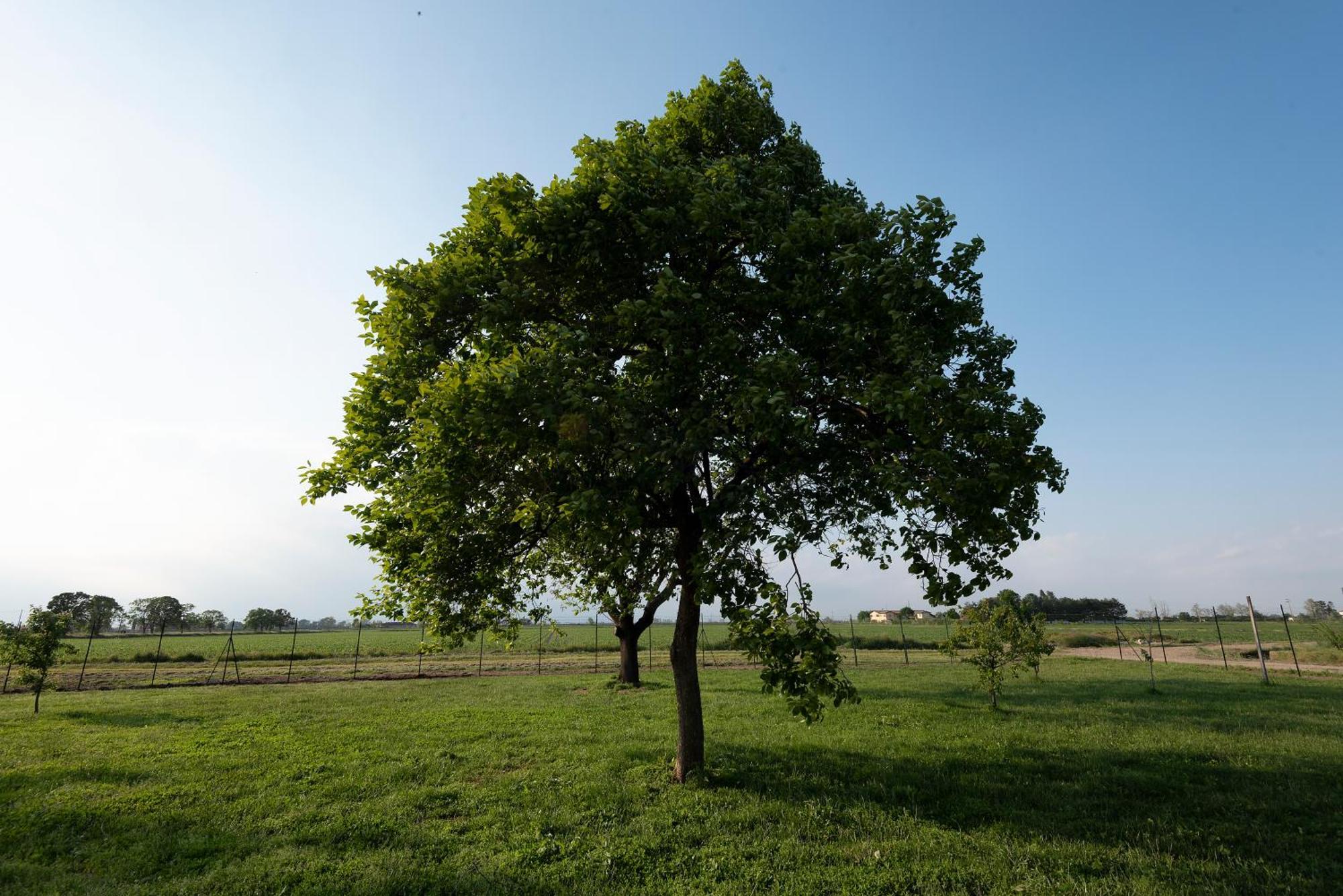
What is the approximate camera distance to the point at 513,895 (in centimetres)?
744

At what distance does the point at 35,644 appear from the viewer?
22.6 metres

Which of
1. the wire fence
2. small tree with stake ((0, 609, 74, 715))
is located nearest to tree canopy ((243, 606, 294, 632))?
the wire fence

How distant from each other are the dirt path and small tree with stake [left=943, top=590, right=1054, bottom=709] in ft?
85.6

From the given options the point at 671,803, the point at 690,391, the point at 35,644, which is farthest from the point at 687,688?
the point at 35,644

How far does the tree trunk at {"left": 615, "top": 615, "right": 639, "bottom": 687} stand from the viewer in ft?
96.4

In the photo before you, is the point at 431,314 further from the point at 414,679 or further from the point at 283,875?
the point at 414,679

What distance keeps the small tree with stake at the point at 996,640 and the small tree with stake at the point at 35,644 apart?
1255 inches

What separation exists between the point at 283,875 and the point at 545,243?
32.1 feet

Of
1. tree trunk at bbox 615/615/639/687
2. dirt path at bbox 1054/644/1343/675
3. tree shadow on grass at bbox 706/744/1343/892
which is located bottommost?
dirt path at bbox 1054/644/1343/675

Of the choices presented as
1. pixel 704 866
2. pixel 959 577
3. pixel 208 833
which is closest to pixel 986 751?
pixel 959 577

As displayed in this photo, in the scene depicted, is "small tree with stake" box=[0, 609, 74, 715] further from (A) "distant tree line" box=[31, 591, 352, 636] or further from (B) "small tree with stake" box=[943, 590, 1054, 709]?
(A) "distant tree line" box=[31, 591, 352, 636]

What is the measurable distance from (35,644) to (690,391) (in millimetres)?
27471

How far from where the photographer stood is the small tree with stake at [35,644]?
22578mm

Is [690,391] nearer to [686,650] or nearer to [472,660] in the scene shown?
[686,650]
